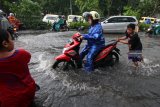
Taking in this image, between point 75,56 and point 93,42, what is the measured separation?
0.63 meters

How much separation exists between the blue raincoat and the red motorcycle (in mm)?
237

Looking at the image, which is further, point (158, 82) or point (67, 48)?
point (67, 48)

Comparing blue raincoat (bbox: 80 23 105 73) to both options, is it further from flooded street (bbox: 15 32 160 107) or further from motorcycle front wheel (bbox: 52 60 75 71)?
motorcycle front wheel (bbox: 52 60 75 71)

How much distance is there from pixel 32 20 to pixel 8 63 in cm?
2939

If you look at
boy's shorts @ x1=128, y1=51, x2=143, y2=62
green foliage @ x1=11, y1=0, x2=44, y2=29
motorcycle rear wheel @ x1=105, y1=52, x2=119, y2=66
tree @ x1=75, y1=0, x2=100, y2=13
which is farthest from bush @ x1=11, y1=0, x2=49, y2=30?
boy's shorts @ x1=128, y1=51, x2=143, y2=62

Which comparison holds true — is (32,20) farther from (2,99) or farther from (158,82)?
(2,99)

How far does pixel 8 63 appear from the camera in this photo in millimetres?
4469

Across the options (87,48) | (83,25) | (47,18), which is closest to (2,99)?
(87,48)

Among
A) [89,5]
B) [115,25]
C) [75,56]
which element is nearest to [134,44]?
[75,56]

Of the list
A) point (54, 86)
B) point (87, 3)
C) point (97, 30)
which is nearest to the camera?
point (54, 86)

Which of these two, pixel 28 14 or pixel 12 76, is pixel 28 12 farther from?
pixel 12 76

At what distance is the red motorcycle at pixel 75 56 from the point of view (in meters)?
9.38

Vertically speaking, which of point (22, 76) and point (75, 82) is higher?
point (22, 76)

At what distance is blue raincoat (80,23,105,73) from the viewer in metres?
9.10
